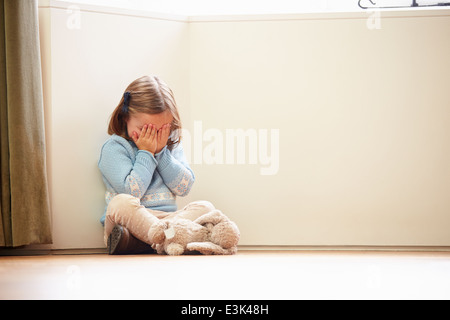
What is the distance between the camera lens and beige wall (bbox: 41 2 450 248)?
7.11 ft

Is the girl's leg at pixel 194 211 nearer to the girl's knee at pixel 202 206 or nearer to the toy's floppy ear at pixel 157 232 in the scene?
the girl's knee at pixel 202 206

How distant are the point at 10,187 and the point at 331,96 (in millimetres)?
1093

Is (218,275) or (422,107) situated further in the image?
(422,107)

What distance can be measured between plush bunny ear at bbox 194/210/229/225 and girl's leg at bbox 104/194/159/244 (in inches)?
5.2

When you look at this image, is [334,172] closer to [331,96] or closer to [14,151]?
[331,96]

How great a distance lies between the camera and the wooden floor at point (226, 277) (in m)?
1.01
